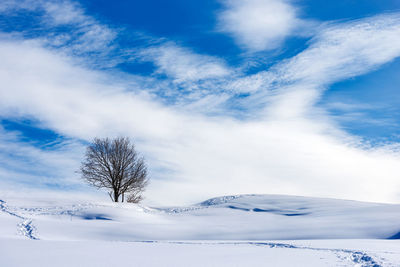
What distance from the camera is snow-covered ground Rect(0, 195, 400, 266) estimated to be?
331 inches

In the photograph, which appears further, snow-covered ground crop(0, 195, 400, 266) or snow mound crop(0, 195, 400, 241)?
snow mound crop(0, 195, 400, 241)

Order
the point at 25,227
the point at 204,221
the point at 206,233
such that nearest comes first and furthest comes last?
the point at 25,227 → the point at 206,233 → the point at 204,221

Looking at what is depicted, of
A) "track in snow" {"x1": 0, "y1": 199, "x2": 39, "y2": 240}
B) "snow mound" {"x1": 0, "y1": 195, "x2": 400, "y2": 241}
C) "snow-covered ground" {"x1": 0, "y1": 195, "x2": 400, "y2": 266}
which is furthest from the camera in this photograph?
"snow mound" {"x1": 0, "y1": 195, "x2": 400, "y2": 241}

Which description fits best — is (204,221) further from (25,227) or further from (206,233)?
(25,227)

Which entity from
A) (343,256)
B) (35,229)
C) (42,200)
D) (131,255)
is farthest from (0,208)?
(343,256)

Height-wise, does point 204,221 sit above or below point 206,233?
above

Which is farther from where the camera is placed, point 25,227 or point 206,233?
point 206,233

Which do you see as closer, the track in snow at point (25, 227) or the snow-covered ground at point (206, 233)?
the snow-covered ground at point (206, 233)

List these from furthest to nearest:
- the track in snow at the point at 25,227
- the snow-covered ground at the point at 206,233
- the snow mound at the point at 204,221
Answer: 1. the snow mound at the point at 204,221
2. the track in snow at the point at 25,227
3. the snow-covered ground at the point at 206,233

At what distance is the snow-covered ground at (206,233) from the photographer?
841 cm

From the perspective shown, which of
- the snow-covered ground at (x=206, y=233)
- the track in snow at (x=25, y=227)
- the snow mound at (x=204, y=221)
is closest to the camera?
the snow-covered ground at (x=206, y=233)

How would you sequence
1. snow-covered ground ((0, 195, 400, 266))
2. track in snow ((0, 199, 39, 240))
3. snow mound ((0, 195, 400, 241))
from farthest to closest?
snow mound ((0, 195, 400, 241)) → track in snow ((0, 199, 39, 240)) → snow-covered ground ((0, 195, 400, 266))

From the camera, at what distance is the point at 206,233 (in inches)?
677

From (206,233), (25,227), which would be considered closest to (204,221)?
(206,233)
